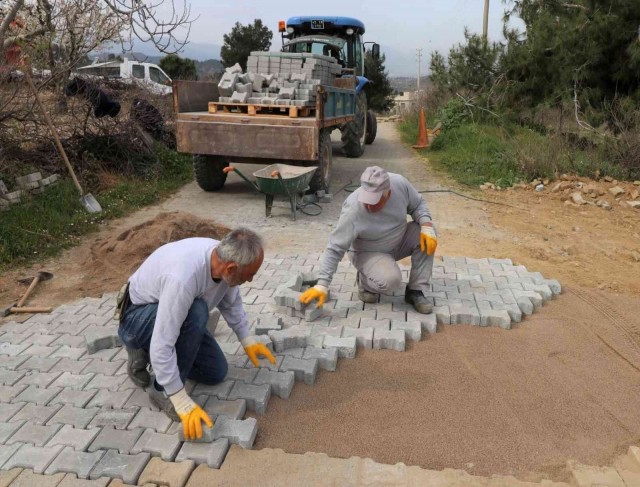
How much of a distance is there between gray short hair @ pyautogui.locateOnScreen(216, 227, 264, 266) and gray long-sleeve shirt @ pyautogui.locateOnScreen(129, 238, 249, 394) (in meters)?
0.14

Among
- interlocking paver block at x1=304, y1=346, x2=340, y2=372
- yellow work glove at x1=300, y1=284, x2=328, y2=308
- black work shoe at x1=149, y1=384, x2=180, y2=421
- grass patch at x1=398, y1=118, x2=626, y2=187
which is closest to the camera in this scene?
black work shoe at x1=149, y1=384, x2=180, y2=421

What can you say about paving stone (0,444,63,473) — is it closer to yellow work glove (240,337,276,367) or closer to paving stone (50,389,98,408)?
paving stone (50,389,98,408)

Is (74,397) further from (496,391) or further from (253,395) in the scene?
(496,391)

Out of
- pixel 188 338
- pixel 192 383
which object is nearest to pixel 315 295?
pixel 192 383

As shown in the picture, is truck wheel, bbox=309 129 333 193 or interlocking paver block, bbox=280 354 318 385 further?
truck wheel, bbox=309 129 333 193

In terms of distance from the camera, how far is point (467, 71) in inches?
496

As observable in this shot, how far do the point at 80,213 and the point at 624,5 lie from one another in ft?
29.9

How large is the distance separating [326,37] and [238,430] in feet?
32.8

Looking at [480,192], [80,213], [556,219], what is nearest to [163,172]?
[80,213]

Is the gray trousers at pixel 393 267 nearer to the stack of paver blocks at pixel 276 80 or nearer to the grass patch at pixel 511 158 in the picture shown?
the stack of paver blocks at pixel 276 80

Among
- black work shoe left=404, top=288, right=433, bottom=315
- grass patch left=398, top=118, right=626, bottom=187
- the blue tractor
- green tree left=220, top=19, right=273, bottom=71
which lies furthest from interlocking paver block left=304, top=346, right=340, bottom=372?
green tree left=220, top=19, right=273, bottom=71

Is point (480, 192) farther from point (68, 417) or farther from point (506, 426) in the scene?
point (68, 417)

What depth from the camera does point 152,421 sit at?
2770 mm

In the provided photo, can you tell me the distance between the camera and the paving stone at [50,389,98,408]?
116 inches
